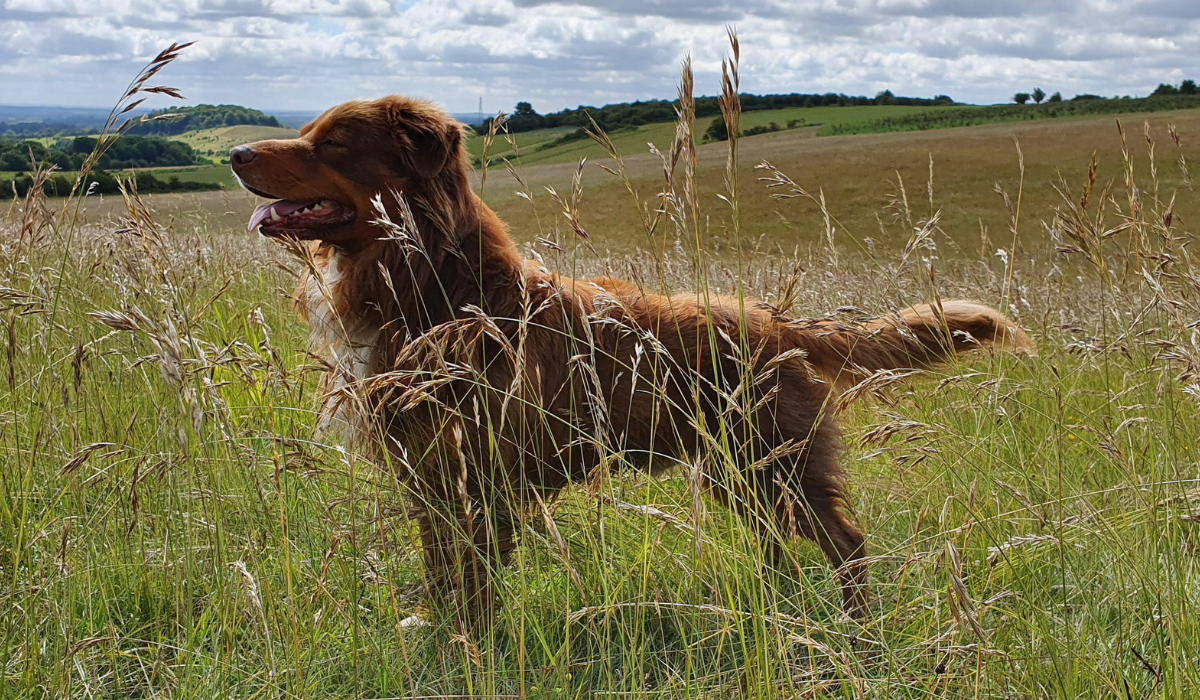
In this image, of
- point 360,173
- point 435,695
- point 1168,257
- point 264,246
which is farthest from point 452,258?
point 264,246

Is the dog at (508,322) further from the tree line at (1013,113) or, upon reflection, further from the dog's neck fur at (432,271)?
the tree line at (1013,113)

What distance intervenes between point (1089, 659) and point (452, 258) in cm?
227

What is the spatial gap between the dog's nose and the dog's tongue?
6.6 inches

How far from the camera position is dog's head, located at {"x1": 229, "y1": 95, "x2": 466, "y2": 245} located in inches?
114

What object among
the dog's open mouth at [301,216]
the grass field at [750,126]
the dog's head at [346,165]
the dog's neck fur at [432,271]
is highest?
the grass field at [750,126]

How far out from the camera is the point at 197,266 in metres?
4.87

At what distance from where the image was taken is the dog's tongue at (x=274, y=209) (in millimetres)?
2807

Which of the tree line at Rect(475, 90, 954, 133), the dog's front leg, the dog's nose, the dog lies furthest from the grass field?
the dog's front leg

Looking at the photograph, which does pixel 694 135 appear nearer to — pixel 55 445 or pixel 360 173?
A: pixel 360 173

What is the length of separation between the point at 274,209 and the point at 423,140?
2.01 feet

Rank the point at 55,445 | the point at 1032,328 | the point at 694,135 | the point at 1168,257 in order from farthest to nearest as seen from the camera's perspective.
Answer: the point at 1032,328 < the point at 55,445 < the point at 1168,257 < the point at 694,135

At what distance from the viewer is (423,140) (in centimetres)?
316

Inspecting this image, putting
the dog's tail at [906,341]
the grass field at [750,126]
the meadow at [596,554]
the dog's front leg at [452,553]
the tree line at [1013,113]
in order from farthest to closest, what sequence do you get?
the tree line at [1013,113]
the grass field at [750,126]
the dog's tail at [906,341]
the dog's front leg at [452,553]
the meadow at [596,554]

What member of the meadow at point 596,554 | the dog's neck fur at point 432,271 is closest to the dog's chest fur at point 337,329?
the dog's neck fur at point 432,271
